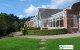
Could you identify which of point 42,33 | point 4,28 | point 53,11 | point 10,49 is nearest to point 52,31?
point 42,33

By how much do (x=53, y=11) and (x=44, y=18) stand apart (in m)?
6.89

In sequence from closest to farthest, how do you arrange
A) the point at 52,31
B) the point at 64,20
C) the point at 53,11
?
the point at 52,31 < the point at 64,20 < the point at 53,11

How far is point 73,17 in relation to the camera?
42.4 meters

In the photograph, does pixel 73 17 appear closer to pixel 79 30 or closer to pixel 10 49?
pixel 79 30

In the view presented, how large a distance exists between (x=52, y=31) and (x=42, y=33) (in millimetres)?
1717

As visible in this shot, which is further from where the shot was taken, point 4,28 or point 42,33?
point 4,28

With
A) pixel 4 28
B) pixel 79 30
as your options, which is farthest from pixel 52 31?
pixel 4 28

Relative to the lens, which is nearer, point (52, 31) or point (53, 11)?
point (52, 31)

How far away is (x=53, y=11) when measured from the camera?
237ft

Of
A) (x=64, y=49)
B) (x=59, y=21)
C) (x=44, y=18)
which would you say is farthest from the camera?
(x=44, y=18)

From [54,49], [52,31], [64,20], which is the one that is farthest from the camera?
[64,20]

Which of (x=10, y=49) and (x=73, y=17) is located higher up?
(x=73, y=17)

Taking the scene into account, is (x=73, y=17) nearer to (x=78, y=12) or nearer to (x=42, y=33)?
(x=78, y=12)

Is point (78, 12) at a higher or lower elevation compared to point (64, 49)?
higher
